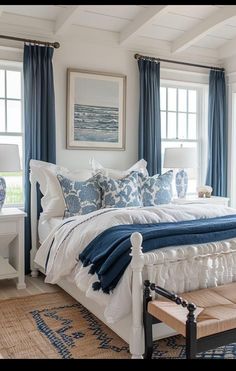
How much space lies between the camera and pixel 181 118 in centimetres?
514

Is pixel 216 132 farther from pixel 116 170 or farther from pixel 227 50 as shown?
pixel 116 170

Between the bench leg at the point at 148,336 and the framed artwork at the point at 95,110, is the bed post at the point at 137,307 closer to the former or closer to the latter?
the bench leg at the point at 148,336

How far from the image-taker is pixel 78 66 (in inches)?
167

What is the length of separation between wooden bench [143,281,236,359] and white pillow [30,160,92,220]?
5.36 ft

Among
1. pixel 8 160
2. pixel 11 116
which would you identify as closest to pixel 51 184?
pixel 8 160

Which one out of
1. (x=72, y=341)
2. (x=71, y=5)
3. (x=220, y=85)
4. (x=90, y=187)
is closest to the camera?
(x=71, y=5)

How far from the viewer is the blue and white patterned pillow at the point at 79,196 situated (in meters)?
3.50

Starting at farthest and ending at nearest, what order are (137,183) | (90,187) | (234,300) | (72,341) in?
(137,183)
(90,187)
(72,341)
(234,300)

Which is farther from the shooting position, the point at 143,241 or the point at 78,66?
the point at 78,66

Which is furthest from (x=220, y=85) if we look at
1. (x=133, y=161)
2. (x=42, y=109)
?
(x=42, y=109)

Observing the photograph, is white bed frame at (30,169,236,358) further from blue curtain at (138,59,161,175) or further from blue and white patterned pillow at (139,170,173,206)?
blue curtain at (138,59,161,175)

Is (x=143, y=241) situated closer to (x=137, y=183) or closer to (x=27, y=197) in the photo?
(x=137, y=183)

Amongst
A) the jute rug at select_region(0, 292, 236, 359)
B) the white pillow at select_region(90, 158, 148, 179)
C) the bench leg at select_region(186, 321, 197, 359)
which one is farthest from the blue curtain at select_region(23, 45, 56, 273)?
the bench leg at select_region(186, 321, 197, 359)

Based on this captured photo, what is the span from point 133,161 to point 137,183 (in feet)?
2.89
